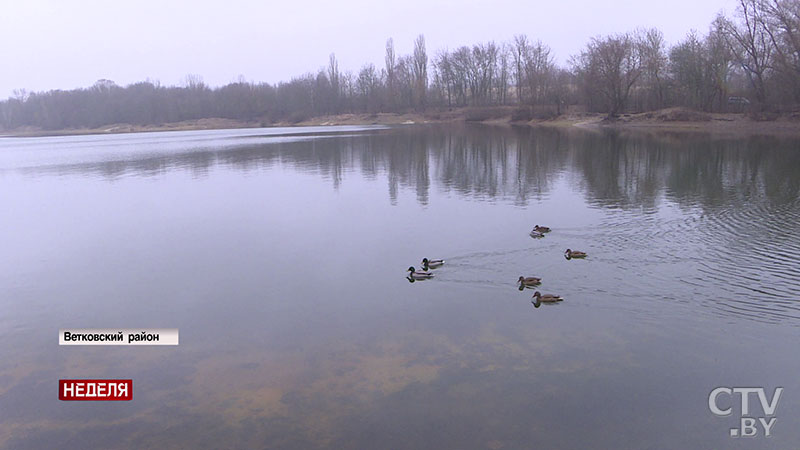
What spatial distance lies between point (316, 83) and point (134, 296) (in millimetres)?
110800

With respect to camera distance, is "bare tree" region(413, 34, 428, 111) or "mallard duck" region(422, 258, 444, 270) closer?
"mallard duck" region(422, 258, 444, 270)

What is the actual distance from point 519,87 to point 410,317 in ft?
264

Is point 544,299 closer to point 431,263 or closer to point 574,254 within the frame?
point 574,254

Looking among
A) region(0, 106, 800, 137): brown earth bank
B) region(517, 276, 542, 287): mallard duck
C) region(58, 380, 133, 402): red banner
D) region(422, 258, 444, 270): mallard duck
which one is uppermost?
region(0, 106, 800, 137): brown earth bank

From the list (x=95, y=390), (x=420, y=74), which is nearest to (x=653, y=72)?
(x=420, y=74)

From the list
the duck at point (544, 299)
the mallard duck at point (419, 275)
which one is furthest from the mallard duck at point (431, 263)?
the duck at point (544, 299)

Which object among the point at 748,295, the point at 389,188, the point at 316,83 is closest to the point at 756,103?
the point at 389,188

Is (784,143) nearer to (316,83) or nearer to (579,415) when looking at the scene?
(579,415)

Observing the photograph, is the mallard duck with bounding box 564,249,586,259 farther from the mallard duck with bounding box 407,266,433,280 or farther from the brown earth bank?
the brown earth bank

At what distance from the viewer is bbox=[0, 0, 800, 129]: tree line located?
50.2 metres

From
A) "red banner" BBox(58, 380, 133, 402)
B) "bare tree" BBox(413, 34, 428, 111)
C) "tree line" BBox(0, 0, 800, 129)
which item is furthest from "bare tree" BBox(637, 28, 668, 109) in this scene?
"red banner" BBox(58, 380, 133, 402)

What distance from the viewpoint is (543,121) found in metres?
71.6

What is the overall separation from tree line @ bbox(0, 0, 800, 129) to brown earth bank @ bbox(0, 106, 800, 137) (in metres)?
1.23

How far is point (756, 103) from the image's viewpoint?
1930 inches
